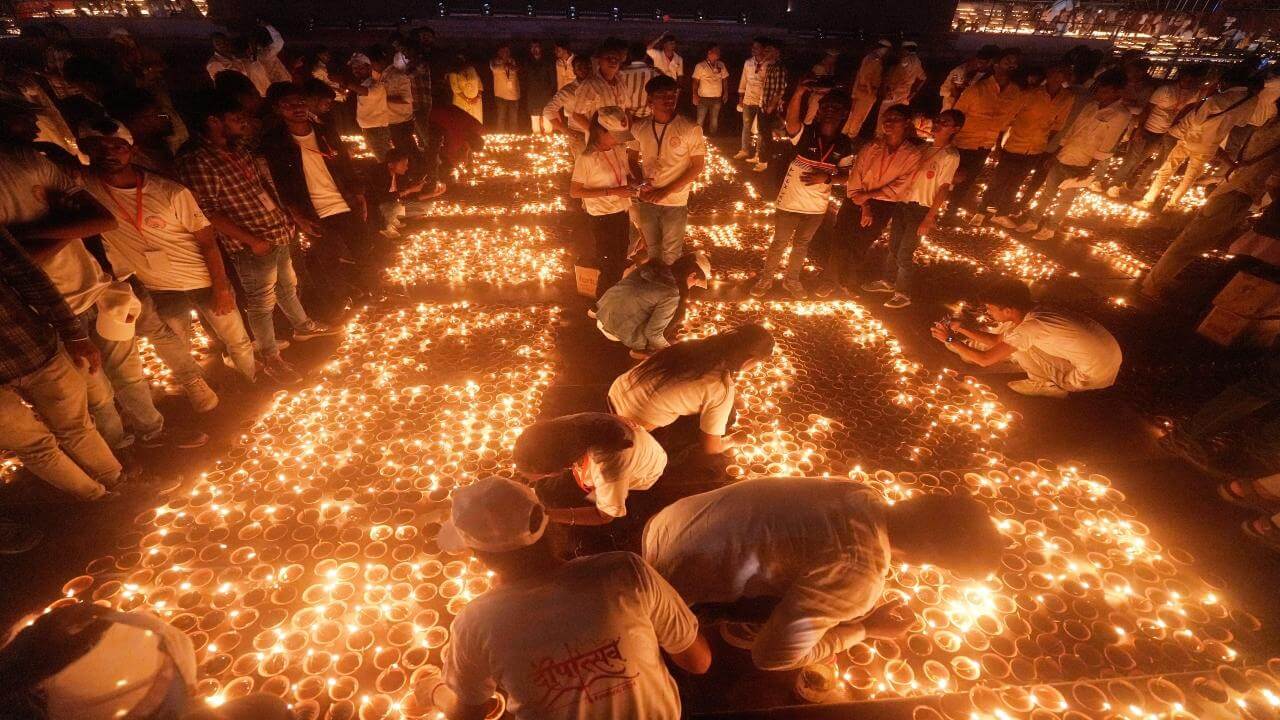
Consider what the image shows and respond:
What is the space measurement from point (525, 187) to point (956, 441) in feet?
23.2

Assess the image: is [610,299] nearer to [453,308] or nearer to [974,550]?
[453,308]

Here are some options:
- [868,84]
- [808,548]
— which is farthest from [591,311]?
[868,84]

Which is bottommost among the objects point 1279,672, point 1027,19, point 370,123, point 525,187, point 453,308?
point 1279,672

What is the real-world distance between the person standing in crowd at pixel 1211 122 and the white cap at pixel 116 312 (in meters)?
12.3

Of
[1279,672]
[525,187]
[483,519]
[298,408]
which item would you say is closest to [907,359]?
[1279,672]

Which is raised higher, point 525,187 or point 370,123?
point 370,123

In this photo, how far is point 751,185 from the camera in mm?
8648

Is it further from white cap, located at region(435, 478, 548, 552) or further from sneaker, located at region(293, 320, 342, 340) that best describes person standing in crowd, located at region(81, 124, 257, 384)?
white cap, located at region(435, 478, 548, 552)

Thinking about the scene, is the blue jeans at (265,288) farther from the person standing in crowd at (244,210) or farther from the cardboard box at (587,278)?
the cardboard box at (587,278)

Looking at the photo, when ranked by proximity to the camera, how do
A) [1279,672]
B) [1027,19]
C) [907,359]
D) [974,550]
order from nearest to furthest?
[974,550], [1279,672], [907,359], [1027,19]

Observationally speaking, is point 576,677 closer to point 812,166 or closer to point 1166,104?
point 812,166

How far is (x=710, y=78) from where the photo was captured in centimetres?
977

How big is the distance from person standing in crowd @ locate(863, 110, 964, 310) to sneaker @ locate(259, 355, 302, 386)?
5.85 m

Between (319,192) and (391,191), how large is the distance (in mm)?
1790
